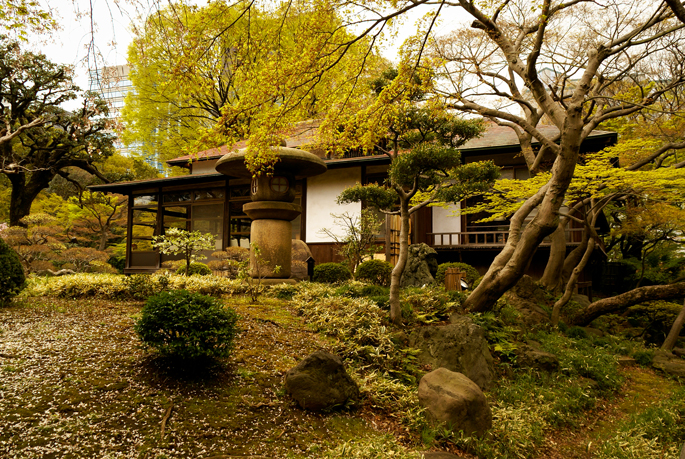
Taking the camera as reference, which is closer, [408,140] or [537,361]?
[537,361]

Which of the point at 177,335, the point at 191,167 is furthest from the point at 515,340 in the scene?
the point at 191,167

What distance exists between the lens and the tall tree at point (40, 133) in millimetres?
15336

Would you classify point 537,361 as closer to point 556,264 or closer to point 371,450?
point 371,450

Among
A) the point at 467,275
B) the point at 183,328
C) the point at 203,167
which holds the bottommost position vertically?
the point at 183,328

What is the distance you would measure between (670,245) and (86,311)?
1814cm

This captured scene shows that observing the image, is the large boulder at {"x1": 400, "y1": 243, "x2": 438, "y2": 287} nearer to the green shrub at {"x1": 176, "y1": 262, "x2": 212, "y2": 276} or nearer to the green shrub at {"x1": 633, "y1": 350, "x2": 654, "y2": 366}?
the green shrub at {"x1": 633, "y1": 350, "x2": 654, "y2": 366}

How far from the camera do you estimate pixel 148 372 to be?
13.3ft

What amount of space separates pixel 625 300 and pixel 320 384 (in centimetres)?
898

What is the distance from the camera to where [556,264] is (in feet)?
38.1

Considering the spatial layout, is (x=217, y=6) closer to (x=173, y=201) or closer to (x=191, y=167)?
(x=173, y=201)

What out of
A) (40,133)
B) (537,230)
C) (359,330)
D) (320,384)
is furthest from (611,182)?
(40,133)

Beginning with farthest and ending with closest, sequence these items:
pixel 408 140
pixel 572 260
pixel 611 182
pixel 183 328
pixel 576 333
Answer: pixel 572 260, pixel 611 182, pixel 576 333, pixel 408 140, pixel 183 328

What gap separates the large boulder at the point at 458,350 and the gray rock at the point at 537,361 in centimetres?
79

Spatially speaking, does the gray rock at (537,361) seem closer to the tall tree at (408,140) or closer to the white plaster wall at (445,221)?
the tall tree at (408,140)
